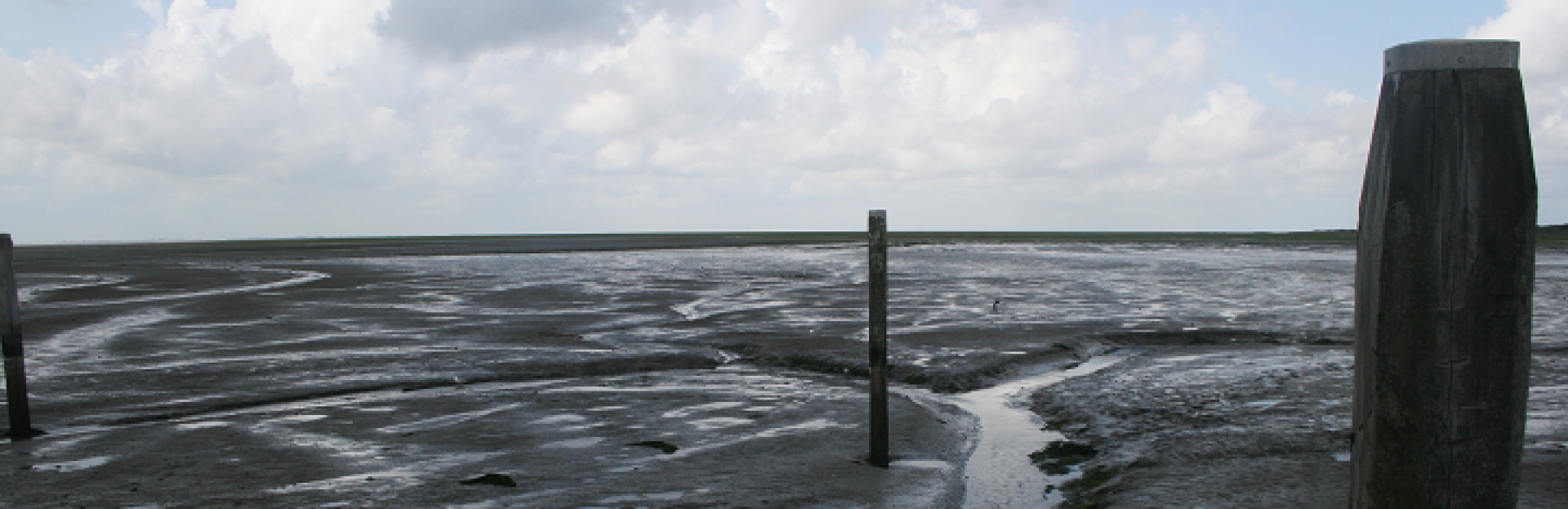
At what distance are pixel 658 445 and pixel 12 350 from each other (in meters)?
6.47

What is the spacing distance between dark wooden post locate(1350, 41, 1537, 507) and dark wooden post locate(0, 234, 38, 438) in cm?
1118

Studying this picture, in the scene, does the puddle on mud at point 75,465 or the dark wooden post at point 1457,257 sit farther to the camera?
the puddle on mud at point 75,465

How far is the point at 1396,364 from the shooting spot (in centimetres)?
240

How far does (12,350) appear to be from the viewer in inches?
380

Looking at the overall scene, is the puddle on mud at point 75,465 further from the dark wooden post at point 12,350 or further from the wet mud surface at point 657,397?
the dark wooden post at point 12,350

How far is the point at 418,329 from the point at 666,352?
20.2 feet

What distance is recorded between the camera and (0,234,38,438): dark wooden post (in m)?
9.42

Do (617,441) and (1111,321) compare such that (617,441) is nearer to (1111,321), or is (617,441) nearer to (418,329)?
(418,329)

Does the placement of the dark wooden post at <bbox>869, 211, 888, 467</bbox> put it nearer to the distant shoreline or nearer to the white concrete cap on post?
the white concrete cap on post

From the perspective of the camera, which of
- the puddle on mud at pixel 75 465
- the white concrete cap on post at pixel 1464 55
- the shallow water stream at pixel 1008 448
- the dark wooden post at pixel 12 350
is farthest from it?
the dark wooden post at pixel 12 350

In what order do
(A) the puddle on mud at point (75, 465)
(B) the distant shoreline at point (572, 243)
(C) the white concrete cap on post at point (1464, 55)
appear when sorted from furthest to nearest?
(B) the distant shoreline at point (572, 243), (A) the puddle on mud at point (75, 465), (C) the white concrete cap on post at point (1464, 55)

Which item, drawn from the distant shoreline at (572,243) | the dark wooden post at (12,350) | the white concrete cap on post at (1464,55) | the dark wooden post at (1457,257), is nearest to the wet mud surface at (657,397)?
the dark wooden post at (12,350)

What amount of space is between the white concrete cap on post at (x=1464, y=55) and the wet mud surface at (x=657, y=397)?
515 cm

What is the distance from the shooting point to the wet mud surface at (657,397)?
764 cm
